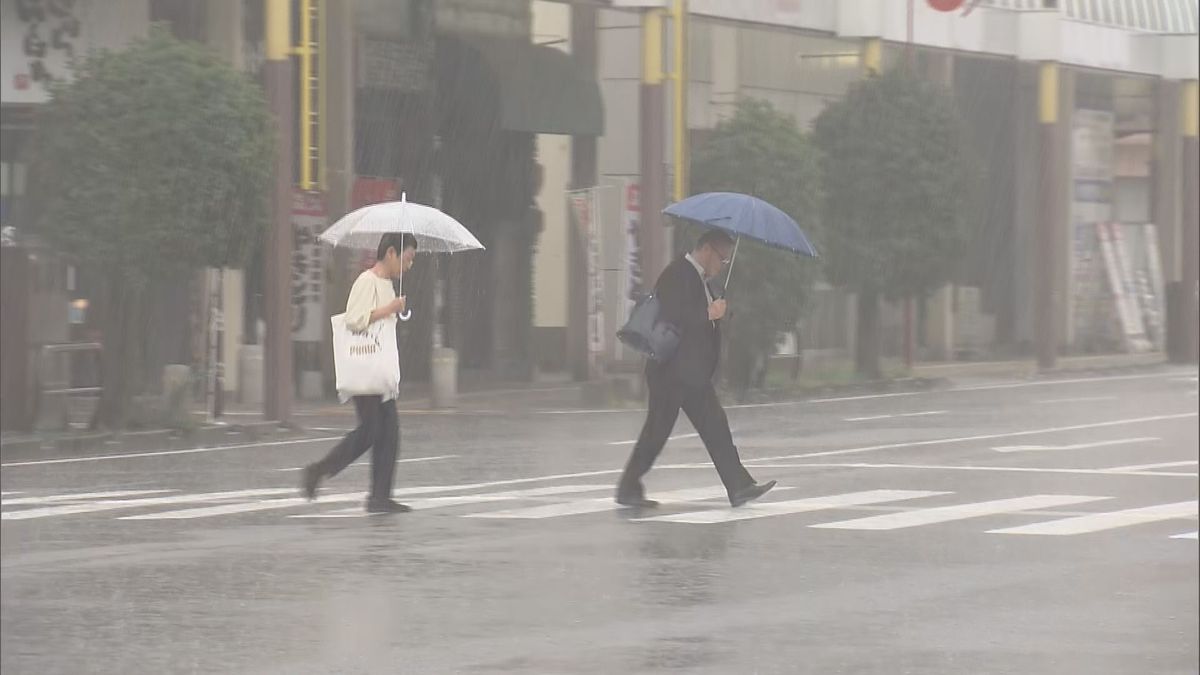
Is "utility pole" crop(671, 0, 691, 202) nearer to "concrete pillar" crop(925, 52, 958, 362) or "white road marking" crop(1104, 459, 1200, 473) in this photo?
"white road marking" crop(1104, 459, 1200, 473)

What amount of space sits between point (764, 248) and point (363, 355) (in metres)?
0.94

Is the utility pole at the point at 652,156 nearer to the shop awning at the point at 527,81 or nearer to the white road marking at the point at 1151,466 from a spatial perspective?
the shop awning at the point at 527,81

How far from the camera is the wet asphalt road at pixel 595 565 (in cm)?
1338

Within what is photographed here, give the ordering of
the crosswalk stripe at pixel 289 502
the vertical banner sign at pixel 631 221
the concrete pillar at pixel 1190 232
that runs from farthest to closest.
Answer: the concrete pillar at pixel 1190 232 → the vertical banner sign at pixel 631 221 → the crosswalk stripe at pixel 289 502

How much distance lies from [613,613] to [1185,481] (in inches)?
587

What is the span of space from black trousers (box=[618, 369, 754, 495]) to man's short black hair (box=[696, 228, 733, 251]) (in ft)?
0.84

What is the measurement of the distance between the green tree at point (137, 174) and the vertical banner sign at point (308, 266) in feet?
47.1

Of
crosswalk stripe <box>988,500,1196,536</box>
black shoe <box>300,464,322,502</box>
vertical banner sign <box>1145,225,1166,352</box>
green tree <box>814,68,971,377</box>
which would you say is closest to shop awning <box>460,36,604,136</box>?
green tree <box>814,68,971,377</box>

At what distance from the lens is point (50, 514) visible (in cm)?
2152

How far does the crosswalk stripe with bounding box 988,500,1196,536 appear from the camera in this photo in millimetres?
21614

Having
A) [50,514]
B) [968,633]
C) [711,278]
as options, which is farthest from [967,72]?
[711,278]

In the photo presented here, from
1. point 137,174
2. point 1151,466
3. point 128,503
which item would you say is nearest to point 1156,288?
point 1151,466

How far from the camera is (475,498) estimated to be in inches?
919

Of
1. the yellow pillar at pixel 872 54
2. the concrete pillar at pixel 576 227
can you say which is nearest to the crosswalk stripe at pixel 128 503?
the concrete pillar at pixel 576 227
